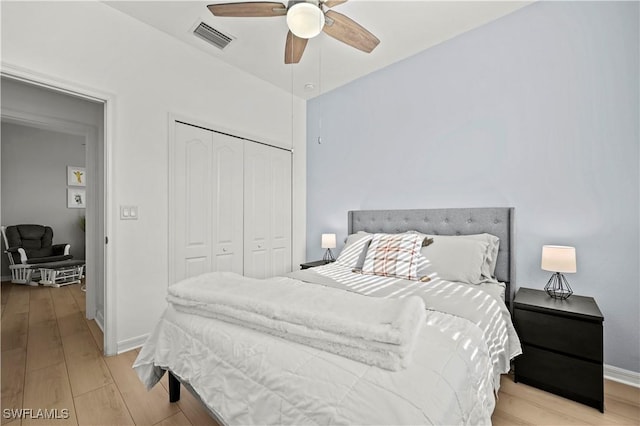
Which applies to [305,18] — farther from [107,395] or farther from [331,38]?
[107,395]

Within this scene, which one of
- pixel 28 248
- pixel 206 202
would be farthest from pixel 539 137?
pixel 28 248

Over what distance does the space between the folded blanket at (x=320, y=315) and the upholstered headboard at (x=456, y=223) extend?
62.1 inches

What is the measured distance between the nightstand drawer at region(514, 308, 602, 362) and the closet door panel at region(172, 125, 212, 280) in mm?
2684

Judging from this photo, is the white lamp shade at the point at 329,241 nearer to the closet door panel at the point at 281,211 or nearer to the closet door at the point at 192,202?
the closet door panel at the point at 281,211

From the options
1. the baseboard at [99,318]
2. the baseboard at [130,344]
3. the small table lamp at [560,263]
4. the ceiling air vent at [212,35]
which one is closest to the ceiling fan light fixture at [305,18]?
the ceiling air vent at [212,35]

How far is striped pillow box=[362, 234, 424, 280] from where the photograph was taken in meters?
2.24

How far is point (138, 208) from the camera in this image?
2518mm

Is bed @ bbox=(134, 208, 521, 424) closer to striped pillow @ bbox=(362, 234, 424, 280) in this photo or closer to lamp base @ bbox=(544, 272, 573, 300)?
striped pillow @ bbox=(362, 234, 424, 280)

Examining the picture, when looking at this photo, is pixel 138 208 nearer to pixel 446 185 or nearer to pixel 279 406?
pixel 279 406

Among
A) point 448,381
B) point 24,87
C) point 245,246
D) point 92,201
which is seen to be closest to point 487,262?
point 448,381

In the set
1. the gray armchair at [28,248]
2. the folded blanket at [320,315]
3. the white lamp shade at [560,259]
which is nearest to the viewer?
the folded blanket at [320,315]

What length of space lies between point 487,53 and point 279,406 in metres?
3.00

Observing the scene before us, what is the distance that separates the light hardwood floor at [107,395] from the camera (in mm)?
1604

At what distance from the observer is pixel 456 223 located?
2641 mm
